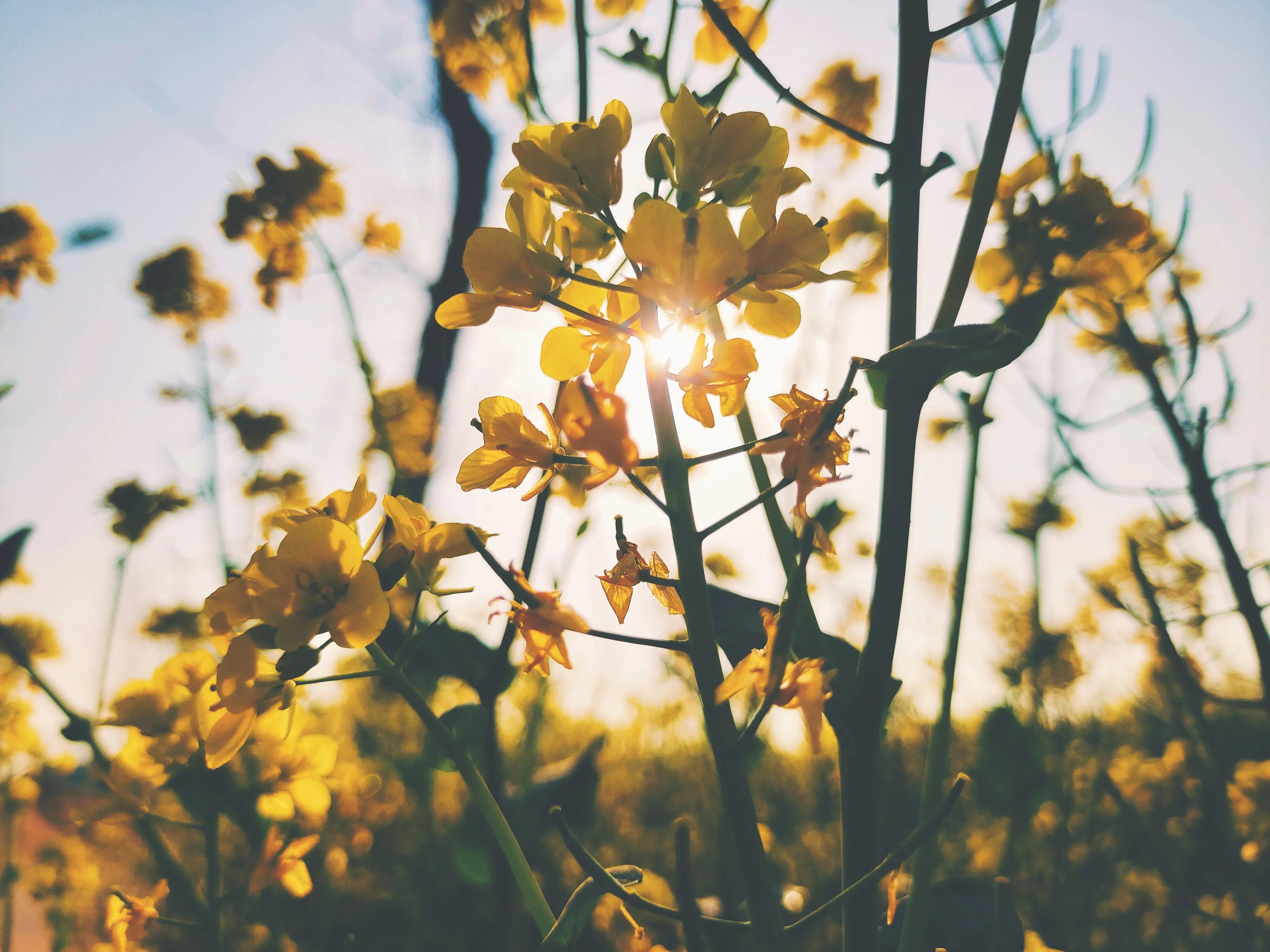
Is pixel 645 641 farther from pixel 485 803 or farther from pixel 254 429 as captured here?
pixel 254 429

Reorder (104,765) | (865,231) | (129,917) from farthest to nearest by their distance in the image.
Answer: (865,231) → (104,765) → (129,917)

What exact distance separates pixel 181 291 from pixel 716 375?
1966mm

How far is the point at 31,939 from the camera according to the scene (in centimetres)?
376

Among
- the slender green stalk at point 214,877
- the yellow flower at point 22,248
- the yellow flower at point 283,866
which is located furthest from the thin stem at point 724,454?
the yellow flower at point 22,248

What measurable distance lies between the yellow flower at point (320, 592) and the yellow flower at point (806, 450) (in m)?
0.27

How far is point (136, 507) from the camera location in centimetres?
148

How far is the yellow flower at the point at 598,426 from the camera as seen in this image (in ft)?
0.94

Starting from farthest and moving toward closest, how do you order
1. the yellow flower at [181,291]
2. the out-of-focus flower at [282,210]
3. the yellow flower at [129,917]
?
the yellow flower at [181,291], the out-of-focus flower at [282,210], the yellow flower at [129,917]

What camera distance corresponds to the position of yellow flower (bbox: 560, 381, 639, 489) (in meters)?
0.29

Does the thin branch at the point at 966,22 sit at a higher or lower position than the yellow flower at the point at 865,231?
lower

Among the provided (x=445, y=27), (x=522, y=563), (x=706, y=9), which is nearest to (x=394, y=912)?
(x=522, y=563)

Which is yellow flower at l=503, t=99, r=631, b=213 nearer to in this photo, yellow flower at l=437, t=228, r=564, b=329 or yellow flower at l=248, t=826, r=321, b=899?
yellow flower at l=437, t=228, r=564, b=329

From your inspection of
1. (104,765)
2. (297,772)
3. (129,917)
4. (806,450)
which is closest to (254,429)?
(104,765)

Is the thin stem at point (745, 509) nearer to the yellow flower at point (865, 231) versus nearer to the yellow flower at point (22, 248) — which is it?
the yellow flower at point (865, 231)
